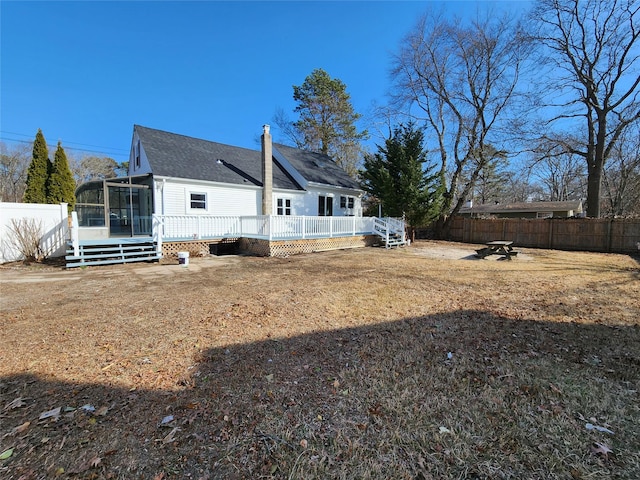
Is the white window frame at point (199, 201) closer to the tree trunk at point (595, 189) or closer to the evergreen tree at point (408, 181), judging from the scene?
the evergreen tree at point (408, 181)

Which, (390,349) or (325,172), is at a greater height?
(325,172)

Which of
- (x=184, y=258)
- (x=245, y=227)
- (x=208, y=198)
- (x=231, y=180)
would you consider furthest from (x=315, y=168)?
(x=184, y=258)

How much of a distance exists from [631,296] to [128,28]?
16399mm

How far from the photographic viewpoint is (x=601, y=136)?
1648 cm

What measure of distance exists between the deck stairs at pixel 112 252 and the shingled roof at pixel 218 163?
3484 mm

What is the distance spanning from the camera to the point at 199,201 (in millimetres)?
13078

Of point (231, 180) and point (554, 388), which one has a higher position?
point (231, 180)

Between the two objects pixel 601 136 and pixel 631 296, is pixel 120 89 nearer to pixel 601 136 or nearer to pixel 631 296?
pixel 631 296

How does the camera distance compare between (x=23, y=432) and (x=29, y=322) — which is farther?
(x=29, y=322)

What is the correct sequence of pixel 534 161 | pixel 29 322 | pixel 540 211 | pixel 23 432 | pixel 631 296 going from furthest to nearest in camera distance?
pixel 540 211 < pixel 534 161 < pixel 631 296 < pixel 29 322 < pixel 23 432

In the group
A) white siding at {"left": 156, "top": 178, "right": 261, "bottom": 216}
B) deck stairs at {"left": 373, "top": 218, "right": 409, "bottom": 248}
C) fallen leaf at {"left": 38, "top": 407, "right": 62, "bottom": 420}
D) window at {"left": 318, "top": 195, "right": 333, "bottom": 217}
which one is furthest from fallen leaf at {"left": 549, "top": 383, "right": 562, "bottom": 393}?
window at {"left": 318, "top": 195, "right": 333, "bottom": 217}

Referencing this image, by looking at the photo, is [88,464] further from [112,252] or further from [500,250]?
[500,250]

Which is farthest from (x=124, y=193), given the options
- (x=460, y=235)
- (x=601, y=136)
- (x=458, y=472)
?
(x=601, y=136)

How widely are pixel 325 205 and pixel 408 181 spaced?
5209mm
